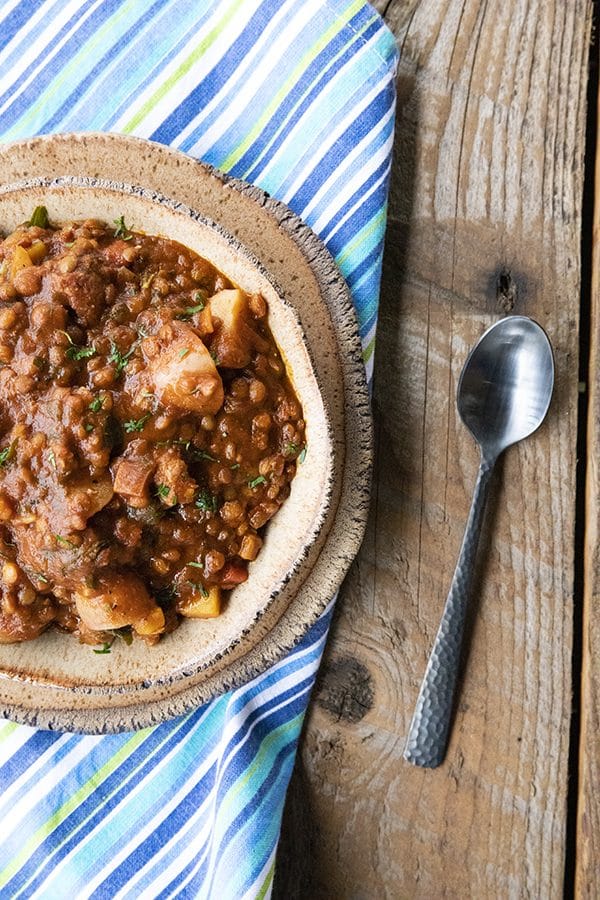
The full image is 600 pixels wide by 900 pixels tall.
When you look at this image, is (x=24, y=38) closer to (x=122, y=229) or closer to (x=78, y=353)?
(x=122, y=229)

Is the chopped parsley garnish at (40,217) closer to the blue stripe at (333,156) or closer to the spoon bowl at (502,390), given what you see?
the blue stripe at (333,156)

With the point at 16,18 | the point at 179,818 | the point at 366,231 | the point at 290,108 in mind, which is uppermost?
the point at 16,18

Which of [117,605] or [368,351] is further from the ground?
[368,351]

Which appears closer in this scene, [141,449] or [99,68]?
[141,449]

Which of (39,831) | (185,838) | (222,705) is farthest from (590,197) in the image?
(39,831)

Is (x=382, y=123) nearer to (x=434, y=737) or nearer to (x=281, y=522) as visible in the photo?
(x=281, y=522)

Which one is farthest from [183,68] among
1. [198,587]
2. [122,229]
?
[198,587]

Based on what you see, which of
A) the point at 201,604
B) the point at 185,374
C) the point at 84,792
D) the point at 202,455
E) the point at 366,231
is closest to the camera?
the point at 185,374

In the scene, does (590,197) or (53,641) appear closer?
(53,641)
